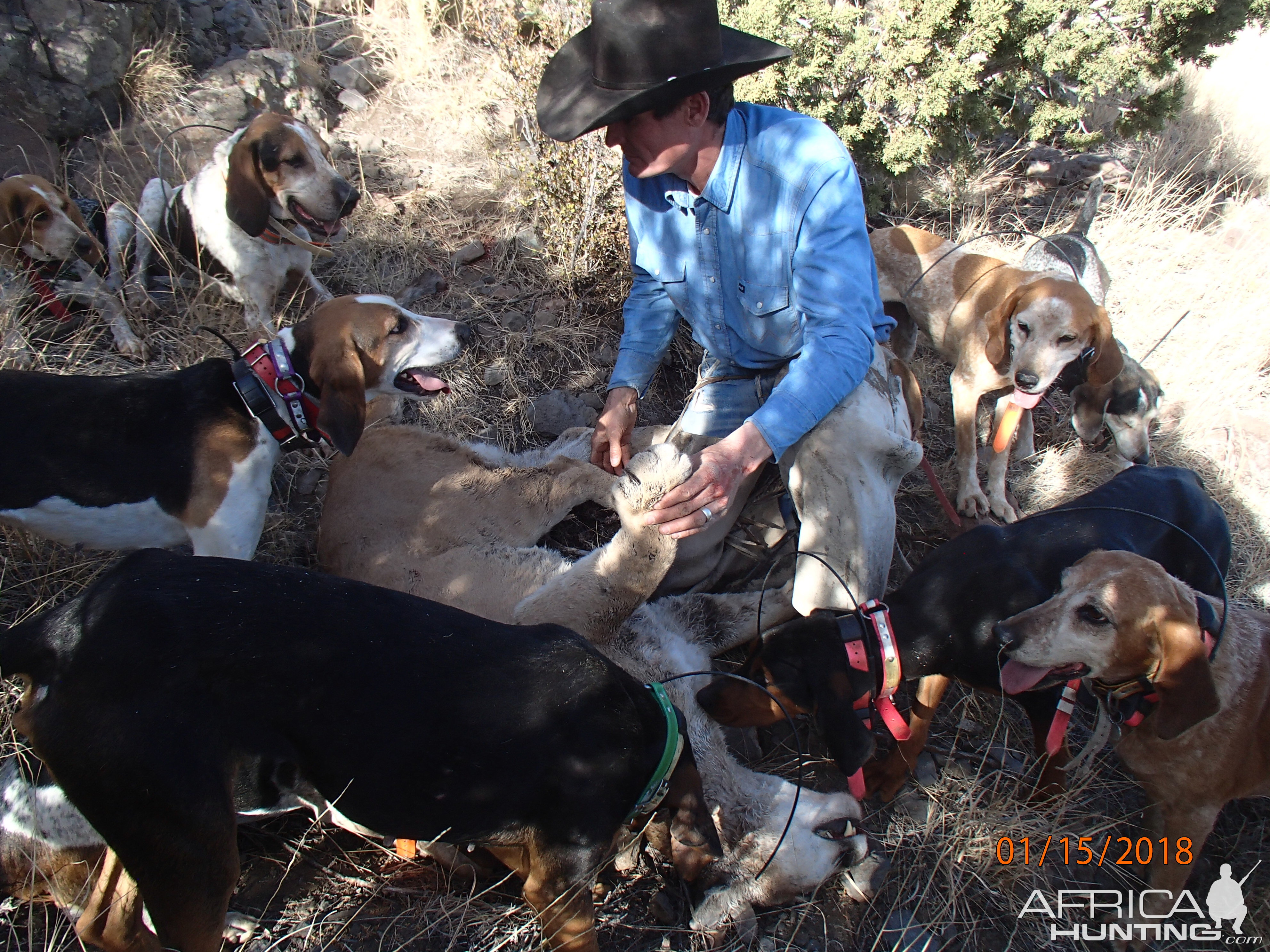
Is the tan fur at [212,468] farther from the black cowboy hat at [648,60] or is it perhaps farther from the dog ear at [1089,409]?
the dog ear at [1089,409]

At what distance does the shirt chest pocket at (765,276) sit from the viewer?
3.05 meters

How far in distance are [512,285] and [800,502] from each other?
2.64 meters

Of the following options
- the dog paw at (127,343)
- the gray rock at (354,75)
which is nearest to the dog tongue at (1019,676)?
the dog paw at (127,343)

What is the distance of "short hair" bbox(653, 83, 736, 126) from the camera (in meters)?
2.58

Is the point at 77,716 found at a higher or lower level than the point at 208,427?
higher

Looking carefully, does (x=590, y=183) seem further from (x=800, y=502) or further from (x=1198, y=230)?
(x=1198, y=230)

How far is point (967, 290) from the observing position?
14.2 feet

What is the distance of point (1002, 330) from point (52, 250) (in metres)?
5.00

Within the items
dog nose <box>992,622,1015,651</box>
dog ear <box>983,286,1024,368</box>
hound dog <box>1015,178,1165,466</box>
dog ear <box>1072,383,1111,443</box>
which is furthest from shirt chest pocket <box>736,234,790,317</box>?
dog ear <box>1072,383,1111,443</box>

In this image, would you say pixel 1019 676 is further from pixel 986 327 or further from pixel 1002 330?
pixel 986 327

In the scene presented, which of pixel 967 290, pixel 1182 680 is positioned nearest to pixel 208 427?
pixel 1182 680

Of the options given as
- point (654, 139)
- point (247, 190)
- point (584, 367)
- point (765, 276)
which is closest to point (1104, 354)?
point (765, 276)

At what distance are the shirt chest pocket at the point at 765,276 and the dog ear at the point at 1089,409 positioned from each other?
199cm
